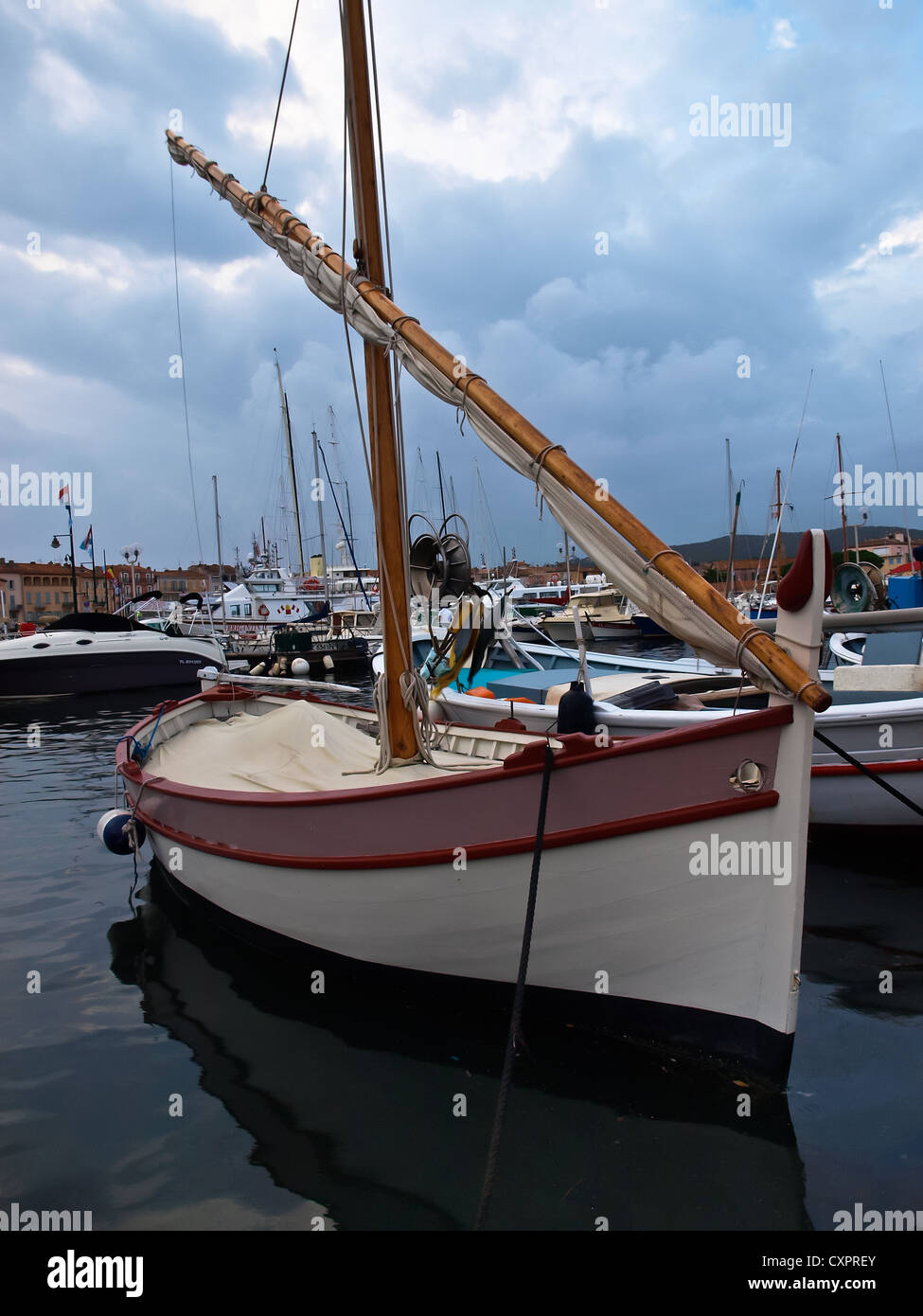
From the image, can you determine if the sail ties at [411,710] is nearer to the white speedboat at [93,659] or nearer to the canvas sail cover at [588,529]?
the canvas sail cover at [588,529]

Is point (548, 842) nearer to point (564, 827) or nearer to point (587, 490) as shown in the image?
point (564, 827)

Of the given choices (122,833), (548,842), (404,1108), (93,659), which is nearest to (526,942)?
(548,842)

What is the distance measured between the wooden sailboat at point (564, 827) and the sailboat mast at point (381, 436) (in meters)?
0.01

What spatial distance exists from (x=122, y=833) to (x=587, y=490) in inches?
224

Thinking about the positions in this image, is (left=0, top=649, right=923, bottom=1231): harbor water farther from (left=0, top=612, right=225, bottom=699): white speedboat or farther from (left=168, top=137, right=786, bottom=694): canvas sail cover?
(left=0, top=612, right=225, bottom=699): white speedboat

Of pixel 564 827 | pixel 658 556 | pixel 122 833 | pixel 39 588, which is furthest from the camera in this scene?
pixel 39 588

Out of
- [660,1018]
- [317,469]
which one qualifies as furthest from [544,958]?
[317,469]

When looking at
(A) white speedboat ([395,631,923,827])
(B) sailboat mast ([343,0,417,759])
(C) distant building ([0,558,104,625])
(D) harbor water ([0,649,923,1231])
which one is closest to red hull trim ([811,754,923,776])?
(A) white speedboat ([395,631,923,827])

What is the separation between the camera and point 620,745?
3766 mm

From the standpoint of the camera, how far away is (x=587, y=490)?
3689 mm

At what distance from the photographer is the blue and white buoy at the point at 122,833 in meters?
7.35

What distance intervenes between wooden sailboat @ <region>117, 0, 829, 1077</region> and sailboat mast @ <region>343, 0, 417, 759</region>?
0.01 metres

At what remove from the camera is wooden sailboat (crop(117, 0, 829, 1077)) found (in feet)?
11.6

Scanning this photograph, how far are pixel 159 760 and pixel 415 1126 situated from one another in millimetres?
5043
